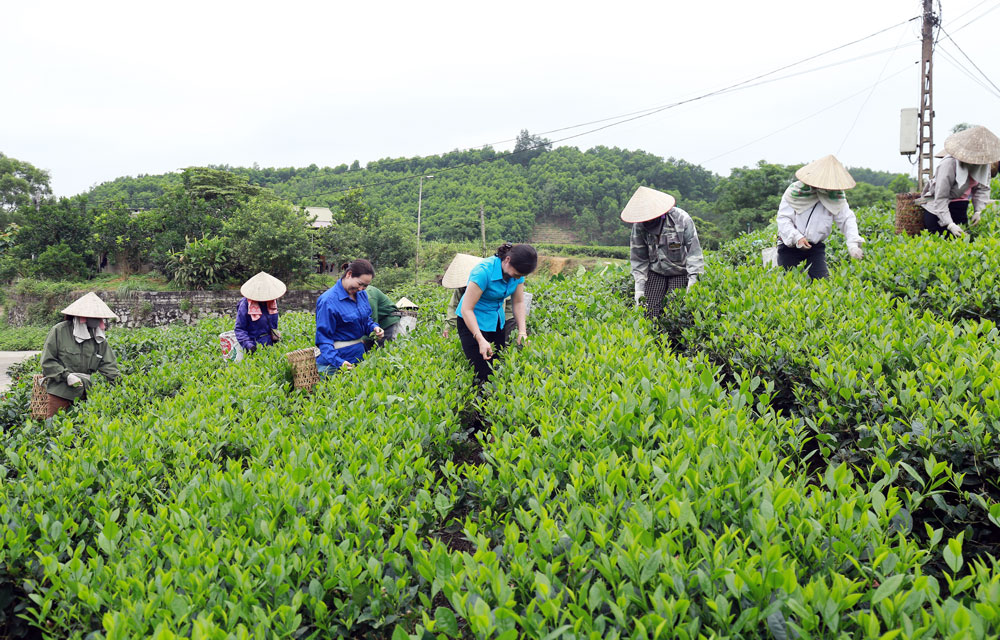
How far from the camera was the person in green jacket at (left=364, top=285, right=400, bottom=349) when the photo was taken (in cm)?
564

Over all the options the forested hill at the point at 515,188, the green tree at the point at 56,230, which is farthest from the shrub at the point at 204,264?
the forested hill at the point at 515,188

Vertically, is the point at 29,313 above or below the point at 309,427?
below

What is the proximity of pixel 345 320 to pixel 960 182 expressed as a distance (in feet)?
18.5

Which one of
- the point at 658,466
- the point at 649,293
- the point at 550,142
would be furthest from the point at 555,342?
the point at 550,142

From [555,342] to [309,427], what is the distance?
5.82ft

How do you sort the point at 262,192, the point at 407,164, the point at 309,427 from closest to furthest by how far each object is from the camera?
the point at 309,427 < the point at 262,192 < the point at 407,164

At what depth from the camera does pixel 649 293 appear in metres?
5.29

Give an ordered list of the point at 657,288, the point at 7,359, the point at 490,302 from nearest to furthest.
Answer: the point at 490,302, the point at 657,288, the point at 7,359

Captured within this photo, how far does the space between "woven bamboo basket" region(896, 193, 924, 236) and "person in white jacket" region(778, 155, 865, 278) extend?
1616mm

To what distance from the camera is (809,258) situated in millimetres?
5336

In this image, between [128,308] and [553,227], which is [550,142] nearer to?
[128,308]

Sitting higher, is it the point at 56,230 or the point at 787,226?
the point at 56,230

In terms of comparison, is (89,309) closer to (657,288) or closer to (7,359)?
(657,288)

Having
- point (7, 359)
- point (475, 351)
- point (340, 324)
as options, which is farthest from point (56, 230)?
point (475, 351)
